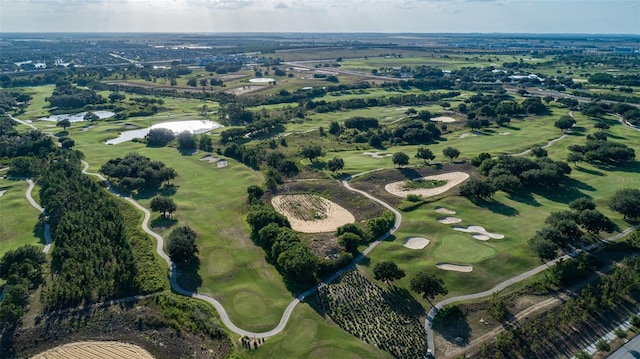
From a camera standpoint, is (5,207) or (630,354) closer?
(630,354)

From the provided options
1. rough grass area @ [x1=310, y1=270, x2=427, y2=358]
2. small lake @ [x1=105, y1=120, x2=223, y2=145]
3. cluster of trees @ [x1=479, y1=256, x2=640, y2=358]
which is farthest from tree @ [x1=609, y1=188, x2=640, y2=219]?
small lake @ [x1=105, y1=120, x2=223, y2=145]

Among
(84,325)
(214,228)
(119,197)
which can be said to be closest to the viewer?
(84,325)

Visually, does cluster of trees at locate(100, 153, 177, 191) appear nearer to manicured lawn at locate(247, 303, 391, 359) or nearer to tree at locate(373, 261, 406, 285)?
manicured lawn at locate(247, 303, 391, 359)

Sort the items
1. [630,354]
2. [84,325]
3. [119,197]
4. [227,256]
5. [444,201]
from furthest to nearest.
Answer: [119,197] < [444,201] < [227,256] < [84,325] < [630,354]

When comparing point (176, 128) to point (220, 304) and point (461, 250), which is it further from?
point (461, 250)

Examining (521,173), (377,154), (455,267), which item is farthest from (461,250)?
(377,154)

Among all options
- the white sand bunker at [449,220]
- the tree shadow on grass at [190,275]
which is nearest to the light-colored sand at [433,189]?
the white sand bunker at [449,220]

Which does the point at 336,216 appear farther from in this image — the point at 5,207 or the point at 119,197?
the point at 5,207

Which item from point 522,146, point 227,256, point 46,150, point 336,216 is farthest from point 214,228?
point 522,146
